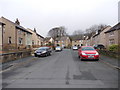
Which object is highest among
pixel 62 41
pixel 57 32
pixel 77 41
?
pixel 57 32

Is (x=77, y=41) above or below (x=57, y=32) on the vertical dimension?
below

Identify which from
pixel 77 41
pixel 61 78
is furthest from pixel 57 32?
pixel 61 78

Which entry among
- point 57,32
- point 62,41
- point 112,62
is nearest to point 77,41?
point 62,41

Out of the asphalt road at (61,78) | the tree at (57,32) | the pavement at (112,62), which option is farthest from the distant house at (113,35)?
the tree at (57,32)

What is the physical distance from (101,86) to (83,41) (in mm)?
91441

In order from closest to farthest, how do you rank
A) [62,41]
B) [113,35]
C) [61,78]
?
1. [61,78]
2. [113,35]
3. [62,41]

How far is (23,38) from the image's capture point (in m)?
39.3

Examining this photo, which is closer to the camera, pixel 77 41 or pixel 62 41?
pixel 62 41

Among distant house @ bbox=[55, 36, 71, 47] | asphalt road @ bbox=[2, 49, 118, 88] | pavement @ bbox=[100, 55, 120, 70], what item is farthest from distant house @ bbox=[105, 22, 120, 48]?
distant house @ bbox=[55, 36, 71, 47]

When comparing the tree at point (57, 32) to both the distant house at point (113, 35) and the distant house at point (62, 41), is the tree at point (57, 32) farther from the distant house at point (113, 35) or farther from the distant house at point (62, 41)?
the distant house at point (113, 35)

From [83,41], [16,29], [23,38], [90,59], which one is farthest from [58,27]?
[90,59]

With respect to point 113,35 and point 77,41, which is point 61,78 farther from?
point 77,41

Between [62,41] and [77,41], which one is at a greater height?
[77,41]

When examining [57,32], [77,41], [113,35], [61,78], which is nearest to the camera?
[61,78]
